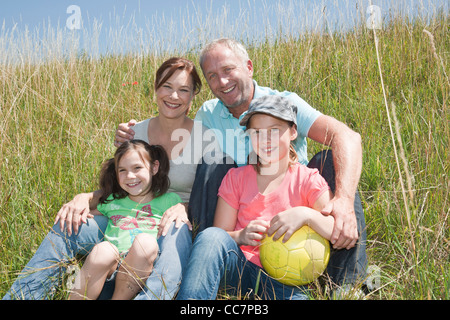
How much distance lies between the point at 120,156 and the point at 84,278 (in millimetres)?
824

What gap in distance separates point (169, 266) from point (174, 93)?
1.28 metres

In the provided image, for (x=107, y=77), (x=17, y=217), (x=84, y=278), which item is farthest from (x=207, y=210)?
(x=107, y=77)

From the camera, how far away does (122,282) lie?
2.08 metres

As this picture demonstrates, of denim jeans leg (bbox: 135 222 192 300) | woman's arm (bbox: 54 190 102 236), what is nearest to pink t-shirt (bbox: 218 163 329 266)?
denim jeans leg (bbox: 135 222 192 300)

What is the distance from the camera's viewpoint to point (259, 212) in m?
2.17

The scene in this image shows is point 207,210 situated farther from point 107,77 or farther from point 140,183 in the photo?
point 107,77

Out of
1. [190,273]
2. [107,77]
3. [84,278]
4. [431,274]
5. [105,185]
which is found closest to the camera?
[431,274]

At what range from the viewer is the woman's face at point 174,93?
2781 millimetres

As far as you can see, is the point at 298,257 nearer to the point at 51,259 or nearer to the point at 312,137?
the point at 312,137

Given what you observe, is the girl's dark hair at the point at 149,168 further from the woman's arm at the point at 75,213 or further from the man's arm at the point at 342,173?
the man's arm at the point at 342,173

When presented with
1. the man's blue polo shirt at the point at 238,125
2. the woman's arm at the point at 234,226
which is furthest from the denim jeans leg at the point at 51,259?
the man's blue polo shirt at the point at 238,125

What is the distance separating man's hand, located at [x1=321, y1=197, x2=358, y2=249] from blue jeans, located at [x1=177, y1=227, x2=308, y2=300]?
306 mm

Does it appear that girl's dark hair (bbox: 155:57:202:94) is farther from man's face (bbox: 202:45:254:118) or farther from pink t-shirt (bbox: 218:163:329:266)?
pink t-shirt (bbox: 218:163:329:266)

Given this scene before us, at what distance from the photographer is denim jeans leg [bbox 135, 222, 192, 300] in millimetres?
1933
